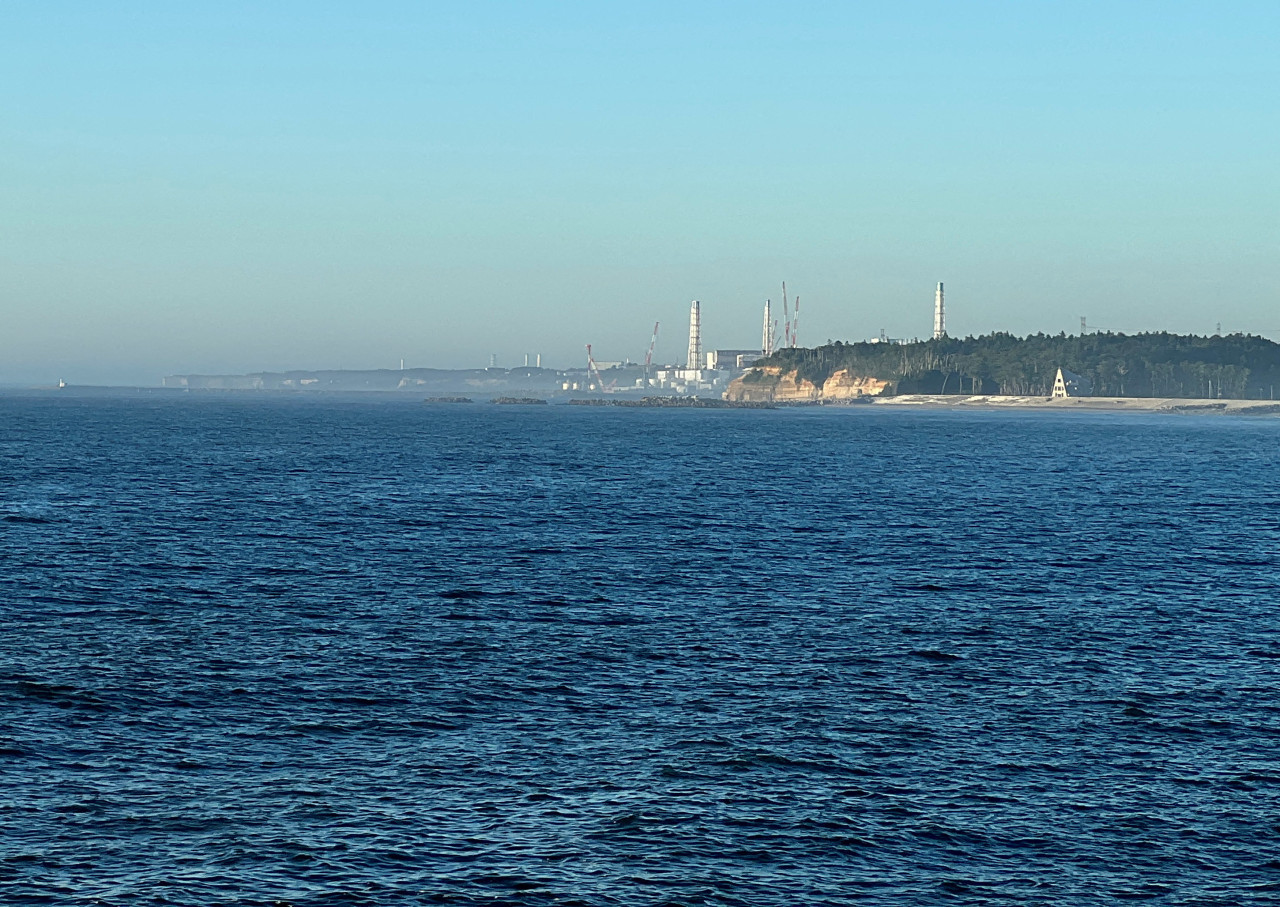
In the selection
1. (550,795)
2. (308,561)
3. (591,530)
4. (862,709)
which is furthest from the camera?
(591,530)

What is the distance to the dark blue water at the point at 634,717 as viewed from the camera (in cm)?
2583

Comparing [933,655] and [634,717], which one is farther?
[933,655]

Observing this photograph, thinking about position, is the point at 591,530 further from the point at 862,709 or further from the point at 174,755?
the point at 174,755

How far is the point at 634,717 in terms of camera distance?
1430 inches

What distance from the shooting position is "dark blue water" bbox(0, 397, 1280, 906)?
25.8m

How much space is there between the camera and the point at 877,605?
5544 centimetres

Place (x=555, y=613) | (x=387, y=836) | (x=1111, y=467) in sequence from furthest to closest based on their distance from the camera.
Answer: (x=1111, y=467) → (x=555, y=613) → (x=387, y=836)

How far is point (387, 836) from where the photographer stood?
2705cm

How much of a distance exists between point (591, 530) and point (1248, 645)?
4400 cm

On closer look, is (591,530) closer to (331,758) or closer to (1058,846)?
(331,758)

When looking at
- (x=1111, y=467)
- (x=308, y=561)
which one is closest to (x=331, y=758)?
(x=308, y=561)

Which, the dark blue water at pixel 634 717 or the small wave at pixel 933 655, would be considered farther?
the small wave at pixel 933 655

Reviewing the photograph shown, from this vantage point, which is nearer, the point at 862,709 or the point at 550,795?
the point at 550,795

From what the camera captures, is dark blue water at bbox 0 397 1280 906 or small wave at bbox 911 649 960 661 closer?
dark blue water at bbox 0 397 1280 906
